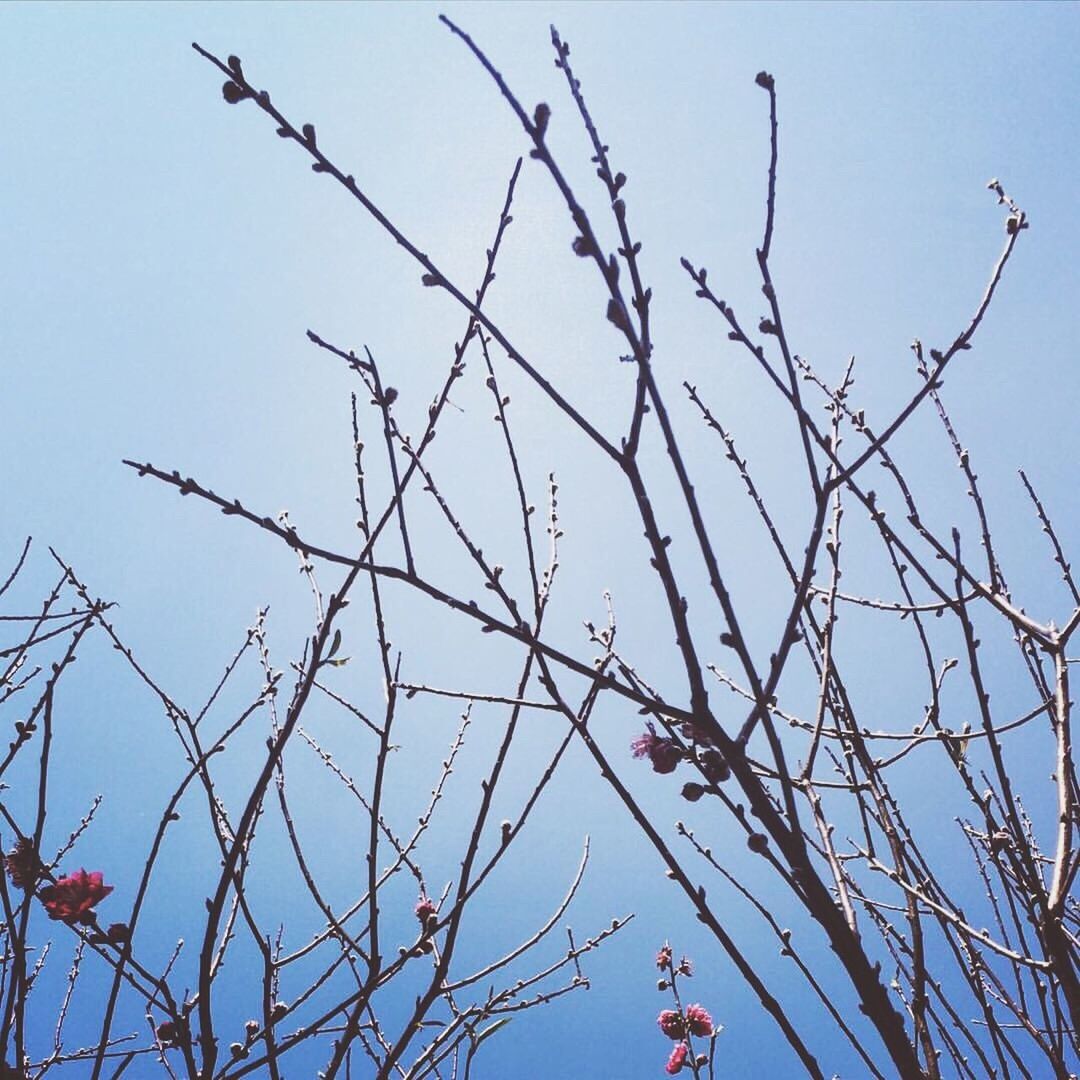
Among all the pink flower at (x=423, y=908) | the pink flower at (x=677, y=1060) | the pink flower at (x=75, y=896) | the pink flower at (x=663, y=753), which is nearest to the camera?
the pink flower at (x=663, y=753)

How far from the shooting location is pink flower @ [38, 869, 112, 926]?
191 cm

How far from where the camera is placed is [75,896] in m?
1.95

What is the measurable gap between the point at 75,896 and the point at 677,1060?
4.01m

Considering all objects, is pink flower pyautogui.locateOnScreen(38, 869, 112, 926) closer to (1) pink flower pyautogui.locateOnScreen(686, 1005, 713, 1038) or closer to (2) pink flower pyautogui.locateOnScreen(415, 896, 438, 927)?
(2) pink flower pyautogui.locateOnScreen(415, 896, 438, 927)

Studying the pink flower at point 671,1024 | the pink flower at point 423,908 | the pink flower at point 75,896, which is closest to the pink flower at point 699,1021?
the pink flower at point 671,1024

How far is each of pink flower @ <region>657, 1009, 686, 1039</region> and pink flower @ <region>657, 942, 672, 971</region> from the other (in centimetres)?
26

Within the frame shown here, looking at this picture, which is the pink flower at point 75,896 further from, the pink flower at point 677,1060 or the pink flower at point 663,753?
the pink flower at point 677,1060

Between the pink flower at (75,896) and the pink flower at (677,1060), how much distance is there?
378cm

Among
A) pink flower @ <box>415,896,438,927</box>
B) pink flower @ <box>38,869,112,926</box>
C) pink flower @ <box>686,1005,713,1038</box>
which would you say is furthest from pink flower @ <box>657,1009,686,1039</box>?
pink flower @ <box>38,869,112,926</box>

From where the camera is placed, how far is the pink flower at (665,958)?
14.9 feet

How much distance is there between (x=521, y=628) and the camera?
4.48 feet

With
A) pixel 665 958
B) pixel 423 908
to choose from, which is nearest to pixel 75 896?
pixel 423 908

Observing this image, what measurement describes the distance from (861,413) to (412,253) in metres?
2.11

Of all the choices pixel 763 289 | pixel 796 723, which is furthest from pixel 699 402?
pixel 796 723
